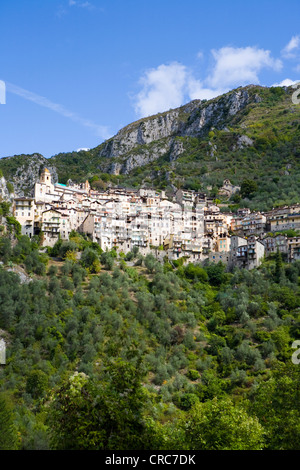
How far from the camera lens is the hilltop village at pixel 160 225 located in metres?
79.2

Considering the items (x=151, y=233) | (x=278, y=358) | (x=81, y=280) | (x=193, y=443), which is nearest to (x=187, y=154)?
(x=151, y=233)

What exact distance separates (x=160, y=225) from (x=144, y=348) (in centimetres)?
3720

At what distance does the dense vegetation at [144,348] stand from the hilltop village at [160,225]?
3521mm

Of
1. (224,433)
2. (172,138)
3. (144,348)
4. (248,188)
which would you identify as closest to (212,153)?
(248,188)

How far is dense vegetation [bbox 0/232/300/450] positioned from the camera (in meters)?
16.3

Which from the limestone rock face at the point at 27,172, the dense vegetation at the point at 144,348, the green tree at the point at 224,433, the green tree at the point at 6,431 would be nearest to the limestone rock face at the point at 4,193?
the dense vegetation at the point at 144,348

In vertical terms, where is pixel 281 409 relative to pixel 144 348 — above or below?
above

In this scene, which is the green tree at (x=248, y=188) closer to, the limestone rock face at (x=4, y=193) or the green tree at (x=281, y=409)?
the limestone rock face at (x=4, y=193)

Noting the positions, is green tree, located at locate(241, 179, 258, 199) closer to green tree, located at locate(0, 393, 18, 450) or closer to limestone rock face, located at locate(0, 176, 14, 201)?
limestone rock face, located at locate(0, 176, 14, 201)

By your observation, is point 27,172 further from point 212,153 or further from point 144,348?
point 144,348

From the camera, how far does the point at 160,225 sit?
292 feet

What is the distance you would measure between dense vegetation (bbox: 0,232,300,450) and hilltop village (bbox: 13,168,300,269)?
11.6ft

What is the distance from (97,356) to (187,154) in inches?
4610

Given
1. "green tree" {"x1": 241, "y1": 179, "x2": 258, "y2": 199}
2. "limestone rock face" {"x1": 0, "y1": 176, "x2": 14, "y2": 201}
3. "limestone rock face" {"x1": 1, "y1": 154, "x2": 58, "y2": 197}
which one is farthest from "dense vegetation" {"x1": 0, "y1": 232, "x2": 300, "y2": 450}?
"limestone rock face" {"x1": 1, "y1": 154, "x2": 58, "y2": 197}
